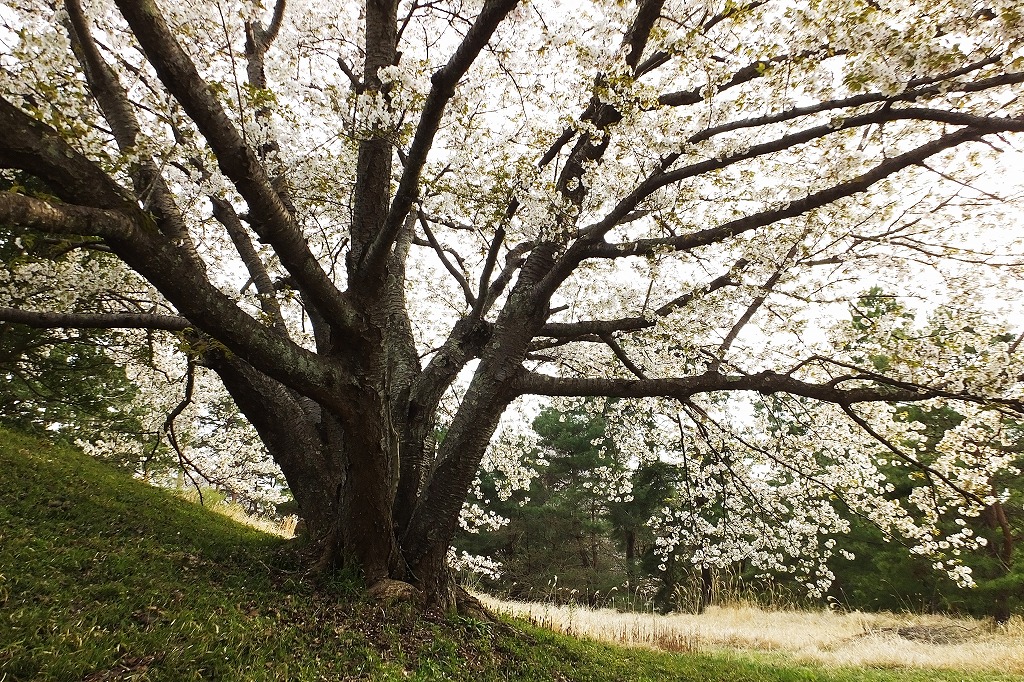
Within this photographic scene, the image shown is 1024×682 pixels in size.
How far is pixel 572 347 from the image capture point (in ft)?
31.9

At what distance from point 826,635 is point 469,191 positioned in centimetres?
1291

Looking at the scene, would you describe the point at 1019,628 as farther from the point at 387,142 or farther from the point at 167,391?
the point at 167,391

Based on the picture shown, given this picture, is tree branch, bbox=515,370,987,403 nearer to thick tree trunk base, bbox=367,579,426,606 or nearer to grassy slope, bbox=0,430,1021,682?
thick tree trunk base, bbox=367,579,426,606

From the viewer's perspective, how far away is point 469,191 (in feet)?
19.6

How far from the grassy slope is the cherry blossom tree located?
2.51 ft

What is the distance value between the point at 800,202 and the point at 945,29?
1.55m

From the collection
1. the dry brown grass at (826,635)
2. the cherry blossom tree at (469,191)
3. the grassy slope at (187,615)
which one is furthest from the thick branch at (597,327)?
the dry brown grass at (826,635)

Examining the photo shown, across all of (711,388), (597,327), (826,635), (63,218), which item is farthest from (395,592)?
(826,635)

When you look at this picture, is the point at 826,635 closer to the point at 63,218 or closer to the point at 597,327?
the point at 597,327

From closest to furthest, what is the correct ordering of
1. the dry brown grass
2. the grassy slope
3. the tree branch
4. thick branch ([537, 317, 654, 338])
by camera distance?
the grassy slope → the tree branch → thick branch ([537, 317, 654, 338]) → the dry brown grass

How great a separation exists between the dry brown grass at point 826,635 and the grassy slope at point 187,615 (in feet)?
7.39

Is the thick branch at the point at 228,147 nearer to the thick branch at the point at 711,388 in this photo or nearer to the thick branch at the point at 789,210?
the thick branch at the point at 789,210

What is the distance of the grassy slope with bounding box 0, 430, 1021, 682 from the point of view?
3.36 m

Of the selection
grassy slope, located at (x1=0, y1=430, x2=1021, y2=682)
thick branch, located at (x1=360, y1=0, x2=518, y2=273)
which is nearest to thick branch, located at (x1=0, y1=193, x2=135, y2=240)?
thick branch, located at (x1=360, y1=0, x2=518, y2=273)
